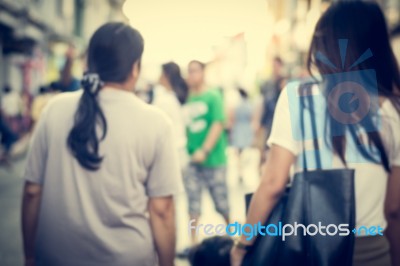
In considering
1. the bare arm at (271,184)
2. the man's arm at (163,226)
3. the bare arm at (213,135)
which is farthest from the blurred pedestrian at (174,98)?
the bare arm at (271,184)

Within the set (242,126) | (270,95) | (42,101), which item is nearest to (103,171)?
(270,95)

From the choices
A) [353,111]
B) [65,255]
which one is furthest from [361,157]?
[65,255]

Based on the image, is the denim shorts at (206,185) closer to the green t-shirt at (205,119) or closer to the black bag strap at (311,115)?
the green t-shirt at (205,119)

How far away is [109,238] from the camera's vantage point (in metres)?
1.64

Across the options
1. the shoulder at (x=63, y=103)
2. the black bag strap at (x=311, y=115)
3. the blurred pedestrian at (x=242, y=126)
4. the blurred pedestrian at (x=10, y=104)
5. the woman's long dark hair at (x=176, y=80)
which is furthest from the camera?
the blurred pedestrian at (x=10, y=104)

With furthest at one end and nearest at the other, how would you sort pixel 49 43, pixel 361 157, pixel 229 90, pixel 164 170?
pixel 49 43, pixel 229 90, pixel 164 170, pixel 361 157

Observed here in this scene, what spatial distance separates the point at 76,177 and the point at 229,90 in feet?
22.4

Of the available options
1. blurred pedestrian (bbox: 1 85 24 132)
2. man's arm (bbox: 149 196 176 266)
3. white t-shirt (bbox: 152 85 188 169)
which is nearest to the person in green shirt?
white t-shirt (bbox: 152 85 188 169)

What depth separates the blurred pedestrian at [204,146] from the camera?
12.6 ft

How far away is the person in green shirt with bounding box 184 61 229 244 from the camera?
384 cm

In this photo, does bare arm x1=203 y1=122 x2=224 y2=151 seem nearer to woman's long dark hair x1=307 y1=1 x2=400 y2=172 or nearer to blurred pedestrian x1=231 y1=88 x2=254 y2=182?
woman's long dark hair x1=307 y1=1 x2=400 y2=172

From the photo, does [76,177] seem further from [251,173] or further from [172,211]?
[251,173]

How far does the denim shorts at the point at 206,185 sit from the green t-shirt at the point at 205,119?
0.08 meters

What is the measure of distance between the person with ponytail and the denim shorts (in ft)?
6.78
